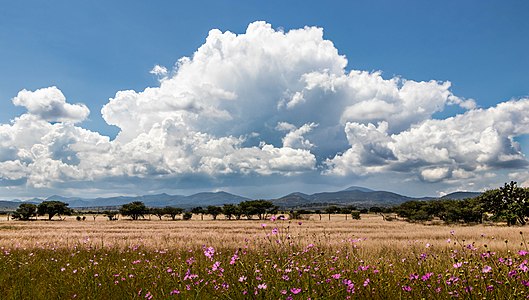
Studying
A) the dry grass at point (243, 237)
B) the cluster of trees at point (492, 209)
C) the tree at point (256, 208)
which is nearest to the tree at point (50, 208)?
the tree at point (256, 208)

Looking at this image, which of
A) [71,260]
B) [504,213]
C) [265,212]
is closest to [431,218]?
[504,213]

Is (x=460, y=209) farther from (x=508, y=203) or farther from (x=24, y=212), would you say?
(x=24, y=212)

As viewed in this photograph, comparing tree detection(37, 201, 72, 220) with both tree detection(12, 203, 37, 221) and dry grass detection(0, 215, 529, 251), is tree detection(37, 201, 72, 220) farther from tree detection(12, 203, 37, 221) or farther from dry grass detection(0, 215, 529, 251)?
dry grass detection(0, 215, 529, 251)

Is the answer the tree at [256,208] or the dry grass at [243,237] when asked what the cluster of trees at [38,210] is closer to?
the tree at [256,208]

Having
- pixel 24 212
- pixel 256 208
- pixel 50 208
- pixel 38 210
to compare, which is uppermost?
pixel 50 208

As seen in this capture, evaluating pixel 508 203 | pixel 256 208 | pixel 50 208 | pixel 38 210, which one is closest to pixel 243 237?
pixel 508 203

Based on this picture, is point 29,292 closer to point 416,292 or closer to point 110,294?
point 110,294

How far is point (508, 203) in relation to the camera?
65438mm

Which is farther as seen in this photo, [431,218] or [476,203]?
[431,218]

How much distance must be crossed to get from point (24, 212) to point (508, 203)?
117225 millimetres

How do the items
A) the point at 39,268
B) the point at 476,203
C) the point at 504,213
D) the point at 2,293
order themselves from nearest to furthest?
the point at 2,293 < the point at 39,268 < the point at 504,213 < the point at 476,203

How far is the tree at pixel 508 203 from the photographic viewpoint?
61.7 metres

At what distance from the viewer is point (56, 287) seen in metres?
7.56

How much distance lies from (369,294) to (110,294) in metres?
4.73
